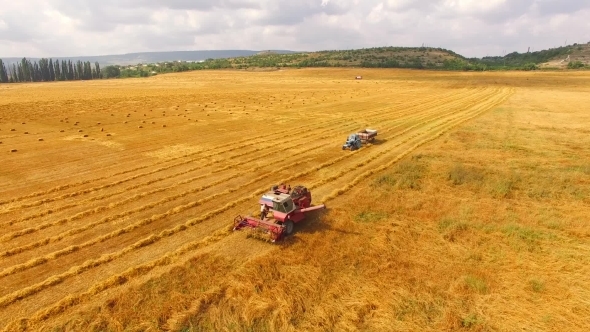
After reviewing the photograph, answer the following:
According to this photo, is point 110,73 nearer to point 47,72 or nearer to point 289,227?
point 47,72

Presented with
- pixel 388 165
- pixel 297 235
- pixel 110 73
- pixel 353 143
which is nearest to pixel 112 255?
pixel 297 235

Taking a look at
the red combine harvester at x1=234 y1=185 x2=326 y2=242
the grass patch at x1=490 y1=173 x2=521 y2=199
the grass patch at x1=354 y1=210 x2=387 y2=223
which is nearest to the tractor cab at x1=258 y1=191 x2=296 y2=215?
the red combine harvester at x1=234 y1=185 x2=326 y2=242

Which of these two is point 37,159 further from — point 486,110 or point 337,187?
point 486,110

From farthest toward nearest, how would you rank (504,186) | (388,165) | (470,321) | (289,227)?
(388,165) → (504,186) → (289,227) → (470,321)

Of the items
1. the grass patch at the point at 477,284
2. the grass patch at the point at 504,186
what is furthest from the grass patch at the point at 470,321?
the grass patch at the point at 504,186

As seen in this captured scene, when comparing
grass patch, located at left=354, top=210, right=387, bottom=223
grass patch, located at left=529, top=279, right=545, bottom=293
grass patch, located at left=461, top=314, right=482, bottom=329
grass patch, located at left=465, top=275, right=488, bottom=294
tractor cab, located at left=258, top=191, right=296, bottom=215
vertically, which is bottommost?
grass patch, located at left=461, top=314, right=482, bottom=329

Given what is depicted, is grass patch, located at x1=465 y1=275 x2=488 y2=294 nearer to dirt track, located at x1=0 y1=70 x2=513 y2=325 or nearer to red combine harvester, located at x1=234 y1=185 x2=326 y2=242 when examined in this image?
red combine harvester, located at x1=234 y1=185 x2=326 y2=242

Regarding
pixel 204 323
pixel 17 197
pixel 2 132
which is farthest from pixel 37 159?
pixel 204 323

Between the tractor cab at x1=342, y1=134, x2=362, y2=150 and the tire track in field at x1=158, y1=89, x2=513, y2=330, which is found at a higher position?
the tractor cab at x1=342, y1=134, x2=362, y2=150
